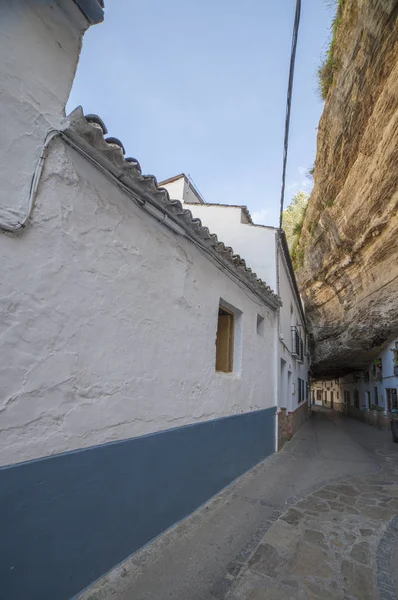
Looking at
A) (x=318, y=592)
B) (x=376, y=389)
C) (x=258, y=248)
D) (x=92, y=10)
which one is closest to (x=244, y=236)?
(x=258, y=248)

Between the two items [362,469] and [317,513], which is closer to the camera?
[317,513]

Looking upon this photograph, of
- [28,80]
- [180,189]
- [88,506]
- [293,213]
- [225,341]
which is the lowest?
[88,506]

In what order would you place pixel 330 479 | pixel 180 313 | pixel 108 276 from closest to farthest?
1. pixel 108 276
2. pixel 180 313
3. pixel 330 479

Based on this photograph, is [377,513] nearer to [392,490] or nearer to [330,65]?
[392,490]

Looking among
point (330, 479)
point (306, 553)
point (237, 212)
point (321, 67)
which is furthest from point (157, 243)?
point (321, 67)

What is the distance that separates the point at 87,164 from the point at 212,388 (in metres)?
3.25

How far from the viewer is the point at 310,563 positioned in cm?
285

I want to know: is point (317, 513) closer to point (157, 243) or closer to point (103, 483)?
point (103, 483)

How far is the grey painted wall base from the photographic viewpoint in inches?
73.5

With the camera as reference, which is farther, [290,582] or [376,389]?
[376,389]

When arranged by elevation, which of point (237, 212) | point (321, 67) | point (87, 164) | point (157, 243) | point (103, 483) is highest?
point (321, 67)

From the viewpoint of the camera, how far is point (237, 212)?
906 centimetres

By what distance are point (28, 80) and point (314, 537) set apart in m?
5.06

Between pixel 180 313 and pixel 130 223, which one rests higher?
pixel 130 223
